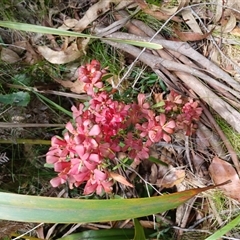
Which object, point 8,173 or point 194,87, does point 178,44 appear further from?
point 8,173

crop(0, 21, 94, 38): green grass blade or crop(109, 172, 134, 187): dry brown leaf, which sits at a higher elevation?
crop(0, 21, 94, 38): green grass blade

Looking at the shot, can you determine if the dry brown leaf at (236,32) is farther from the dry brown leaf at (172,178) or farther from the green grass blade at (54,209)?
the green grass blade at (54,209)

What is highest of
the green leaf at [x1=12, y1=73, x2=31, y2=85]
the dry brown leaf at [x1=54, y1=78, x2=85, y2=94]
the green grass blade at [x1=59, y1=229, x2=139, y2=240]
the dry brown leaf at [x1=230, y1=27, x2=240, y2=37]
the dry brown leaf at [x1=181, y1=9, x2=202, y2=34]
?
the dry brown leaf at [x1=230, y1=27, x2=240, y2=37]

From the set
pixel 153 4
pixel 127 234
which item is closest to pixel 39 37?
pixel 153 4

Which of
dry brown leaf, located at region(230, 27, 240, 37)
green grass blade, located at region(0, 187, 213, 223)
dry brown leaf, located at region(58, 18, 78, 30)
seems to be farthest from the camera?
dry brown leaf, located at region(58, 18, 78, 30)

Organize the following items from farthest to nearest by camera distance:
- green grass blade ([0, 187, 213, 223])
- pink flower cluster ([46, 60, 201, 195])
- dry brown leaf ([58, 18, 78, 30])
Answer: dry brown leaf ([58, 18, 78, 30]) → pink flower cluster ([46, 60, 201, 195]) → green grass blade ([0, 187, 213, 223])

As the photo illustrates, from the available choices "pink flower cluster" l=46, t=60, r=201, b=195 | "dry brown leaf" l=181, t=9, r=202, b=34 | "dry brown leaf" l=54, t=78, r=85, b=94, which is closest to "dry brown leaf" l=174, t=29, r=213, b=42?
"dry brown leaf" l=181, t=9, r=202, b=34

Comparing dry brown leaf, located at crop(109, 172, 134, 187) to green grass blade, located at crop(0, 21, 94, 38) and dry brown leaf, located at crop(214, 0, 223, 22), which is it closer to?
Result: green grass blade, located at crop(0, 21, 94, 38)
